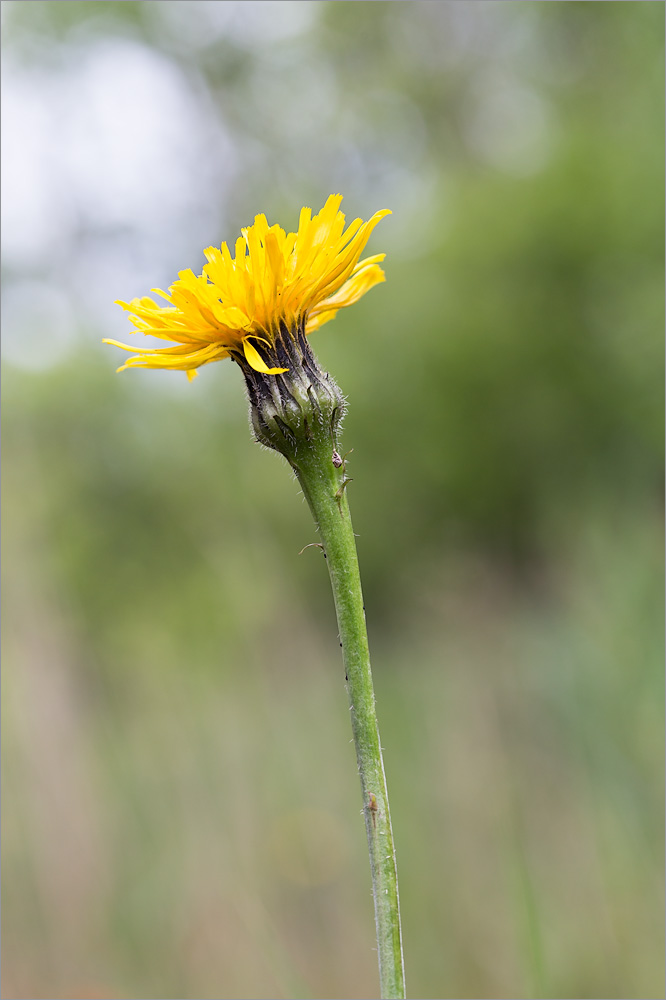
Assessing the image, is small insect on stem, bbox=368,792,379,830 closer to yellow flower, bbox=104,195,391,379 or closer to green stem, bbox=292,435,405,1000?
green stem, bbox=292,435,405,1000

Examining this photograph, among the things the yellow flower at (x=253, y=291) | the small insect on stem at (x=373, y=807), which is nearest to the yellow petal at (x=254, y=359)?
the yellow flower at (x=253, y=291)

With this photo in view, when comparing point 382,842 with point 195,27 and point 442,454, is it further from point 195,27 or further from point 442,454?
point 195,27

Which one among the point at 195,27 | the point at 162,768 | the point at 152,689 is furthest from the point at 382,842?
the point at 195,27

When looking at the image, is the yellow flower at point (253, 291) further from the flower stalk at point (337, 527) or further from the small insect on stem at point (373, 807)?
the small insect on stem at point (373, 807)

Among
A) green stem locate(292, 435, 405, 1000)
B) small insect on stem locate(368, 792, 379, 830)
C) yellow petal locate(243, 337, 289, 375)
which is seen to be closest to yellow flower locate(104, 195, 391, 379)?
yellow petal locate(243, 337, 289, 375)

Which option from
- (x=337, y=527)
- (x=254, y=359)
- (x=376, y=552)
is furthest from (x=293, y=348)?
(x=376, y=552)

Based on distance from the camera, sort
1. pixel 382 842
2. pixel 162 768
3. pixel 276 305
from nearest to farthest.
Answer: pixel 382 842 → pixel 276 305 → pixel 162 768
